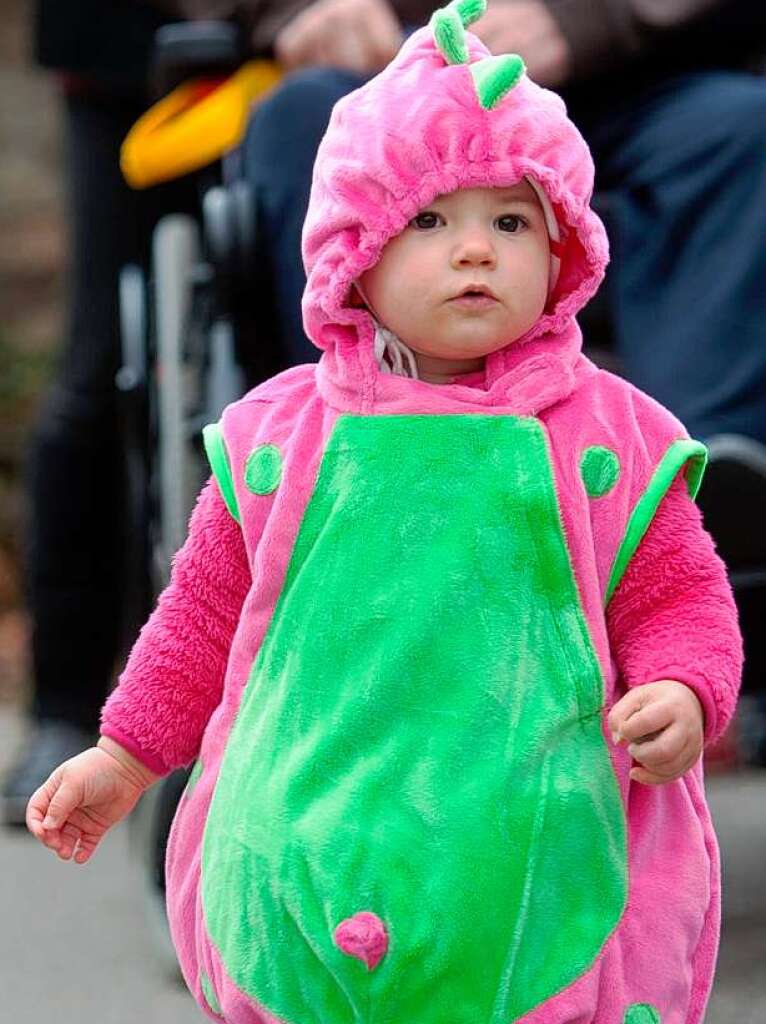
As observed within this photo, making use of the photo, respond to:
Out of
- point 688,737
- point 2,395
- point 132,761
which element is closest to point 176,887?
point 132,761

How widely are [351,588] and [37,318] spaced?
24.0 feet

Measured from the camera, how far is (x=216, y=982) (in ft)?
5.76

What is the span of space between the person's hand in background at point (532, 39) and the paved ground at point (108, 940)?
1.24 m

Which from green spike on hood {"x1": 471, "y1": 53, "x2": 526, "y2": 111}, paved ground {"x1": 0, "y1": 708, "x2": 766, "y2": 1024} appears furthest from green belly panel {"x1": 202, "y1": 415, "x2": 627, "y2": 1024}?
paved ground {"x1": 0, "y1": 708, "x2": 766, "y2": 1024}

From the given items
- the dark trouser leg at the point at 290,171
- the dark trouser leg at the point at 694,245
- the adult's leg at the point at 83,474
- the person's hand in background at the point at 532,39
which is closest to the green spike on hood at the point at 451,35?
the dark trouser leg at the point at 694,245

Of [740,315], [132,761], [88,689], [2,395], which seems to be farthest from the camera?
[2,395]

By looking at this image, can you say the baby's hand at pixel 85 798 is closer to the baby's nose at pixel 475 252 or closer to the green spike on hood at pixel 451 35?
the baby's nose at pixel 475 252

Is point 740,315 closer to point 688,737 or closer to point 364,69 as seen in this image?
point 364,69

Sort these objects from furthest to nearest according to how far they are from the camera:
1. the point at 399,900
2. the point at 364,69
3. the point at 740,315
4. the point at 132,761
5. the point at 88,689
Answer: the point at 88,689 → the point at 364,69 → the point at 740,315 → the point at 132,761 → the point at 399,900

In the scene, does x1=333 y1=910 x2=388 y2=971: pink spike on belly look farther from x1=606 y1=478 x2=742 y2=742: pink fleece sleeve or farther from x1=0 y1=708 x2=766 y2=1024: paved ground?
x1=0 y1=708 x2=766 y2=1024: paved ground

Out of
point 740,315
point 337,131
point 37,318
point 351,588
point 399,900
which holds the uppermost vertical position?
point 337,131

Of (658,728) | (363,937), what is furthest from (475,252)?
(363,937)

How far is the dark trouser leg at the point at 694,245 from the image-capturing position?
2.88 metres

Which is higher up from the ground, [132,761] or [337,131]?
[337,131]
